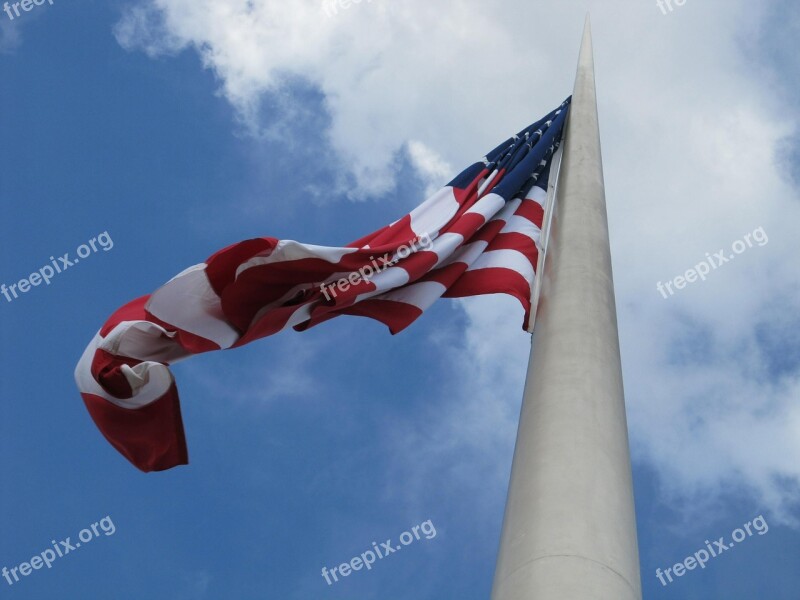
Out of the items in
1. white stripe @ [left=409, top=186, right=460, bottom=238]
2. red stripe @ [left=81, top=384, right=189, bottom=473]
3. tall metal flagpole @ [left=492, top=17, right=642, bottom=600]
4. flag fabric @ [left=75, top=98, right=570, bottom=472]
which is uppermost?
white stripe @ [left=409, top=186, right=460, bottom=238]

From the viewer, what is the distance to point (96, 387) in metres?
14.4

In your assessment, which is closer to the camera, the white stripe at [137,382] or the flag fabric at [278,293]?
the white stripe at [137,382]

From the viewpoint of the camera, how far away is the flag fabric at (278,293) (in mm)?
14648

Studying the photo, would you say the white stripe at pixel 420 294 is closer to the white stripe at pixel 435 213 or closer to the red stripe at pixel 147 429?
the white stripe at pixel 435 213

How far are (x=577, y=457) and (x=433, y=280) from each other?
637cm

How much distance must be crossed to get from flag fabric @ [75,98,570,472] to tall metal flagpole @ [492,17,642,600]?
1699 millimetres

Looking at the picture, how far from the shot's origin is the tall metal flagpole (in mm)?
9719
